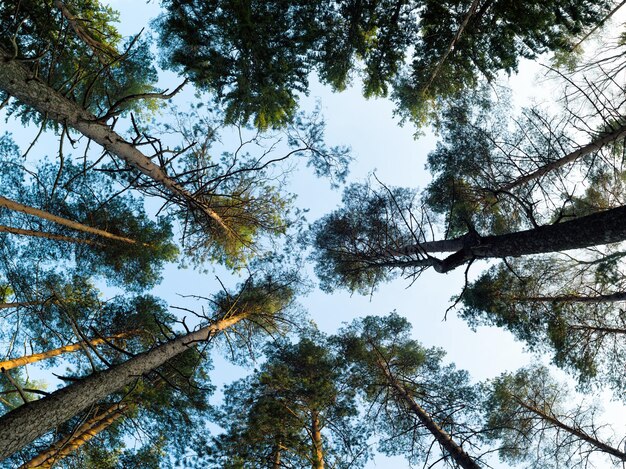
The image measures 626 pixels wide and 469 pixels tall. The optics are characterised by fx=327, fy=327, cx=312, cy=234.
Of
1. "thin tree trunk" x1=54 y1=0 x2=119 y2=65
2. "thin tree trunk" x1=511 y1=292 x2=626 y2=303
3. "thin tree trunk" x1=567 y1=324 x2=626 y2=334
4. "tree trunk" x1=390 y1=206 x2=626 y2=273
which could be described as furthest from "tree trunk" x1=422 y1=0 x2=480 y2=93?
"thin tree trunk" x1=567 y1=324 x2=626 y2=334

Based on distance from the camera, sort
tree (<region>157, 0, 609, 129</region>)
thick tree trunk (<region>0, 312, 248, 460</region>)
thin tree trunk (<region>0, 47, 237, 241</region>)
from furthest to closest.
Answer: tree (<region>157, 0, 609, 129</region>) < thin tree trunk (<region>0, 47, 237, 241</region>) < thick tree trunk (<region>0, 312, 248, 460</region>)

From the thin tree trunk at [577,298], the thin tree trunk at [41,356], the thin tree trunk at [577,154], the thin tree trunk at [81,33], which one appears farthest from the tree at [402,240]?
the thin tree trunk at [41,356]

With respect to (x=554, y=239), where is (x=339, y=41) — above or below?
above

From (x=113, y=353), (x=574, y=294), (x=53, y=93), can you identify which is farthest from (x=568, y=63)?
(x=113, y=353)

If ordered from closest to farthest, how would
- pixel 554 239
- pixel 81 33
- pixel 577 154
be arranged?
pixel 554 239 → pixel 81 33 → pixel 577 154

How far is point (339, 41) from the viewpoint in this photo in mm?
7875

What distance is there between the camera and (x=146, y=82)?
9.66m

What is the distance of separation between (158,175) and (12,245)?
724 centimetres

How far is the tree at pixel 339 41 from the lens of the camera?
649cm

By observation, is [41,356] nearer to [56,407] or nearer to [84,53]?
[56,407]

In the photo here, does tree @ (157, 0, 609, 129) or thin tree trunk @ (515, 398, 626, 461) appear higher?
tree @ (157, 0, 609, 129)

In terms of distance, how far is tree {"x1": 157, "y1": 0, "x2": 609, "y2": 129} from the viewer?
6.49 m

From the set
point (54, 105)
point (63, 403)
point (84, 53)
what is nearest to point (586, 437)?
point (63, 403)

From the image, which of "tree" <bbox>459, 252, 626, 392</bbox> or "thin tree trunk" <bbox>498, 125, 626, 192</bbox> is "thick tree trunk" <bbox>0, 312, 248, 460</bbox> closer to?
"thin tree trunk" <bbox>498, 125, 626, 192</bbox>
